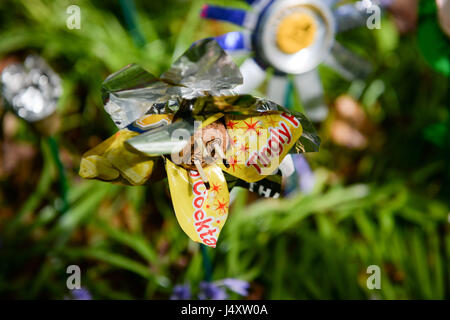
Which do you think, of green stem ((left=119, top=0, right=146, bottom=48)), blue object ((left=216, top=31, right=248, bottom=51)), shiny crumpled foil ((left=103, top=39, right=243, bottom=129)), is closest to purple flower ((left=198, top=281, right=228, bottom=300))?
shiny crumpled foil ((left=103, top=39, right=243, bottom=129))

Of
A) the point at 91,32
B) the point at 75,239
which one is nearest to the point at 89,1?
the point at 91,32

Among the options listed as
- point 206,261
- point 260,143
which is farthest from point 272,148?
point 206,261

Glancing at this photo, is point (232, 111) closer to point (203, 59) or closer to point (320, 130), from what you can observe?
point (203, 59)

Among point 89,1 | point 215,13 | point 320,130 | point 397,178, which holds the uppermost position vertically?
point 89,1

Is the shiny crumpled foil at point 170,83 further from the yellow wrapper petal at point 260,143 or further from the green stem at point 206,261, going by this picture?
the green stem at point 206,261

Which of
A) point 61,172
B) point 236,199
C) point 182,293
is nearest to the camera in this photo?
point 182,293

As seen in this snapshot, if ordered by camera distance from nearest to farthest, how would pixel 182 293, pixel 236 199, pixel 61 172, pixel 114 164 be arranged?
1. pixel 114 164
2. pixel 182 293
3. pixel 61 172
4. pixel 236 199

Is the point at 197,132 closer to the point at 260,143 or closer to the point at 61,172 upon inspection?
the point at 260,143
